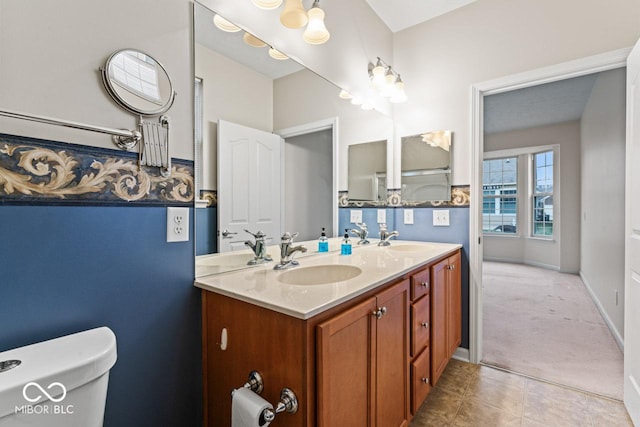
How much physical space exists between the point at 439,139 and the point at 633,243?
4.06ft

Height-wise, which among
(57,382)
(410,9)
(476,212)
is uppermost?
(410,9)

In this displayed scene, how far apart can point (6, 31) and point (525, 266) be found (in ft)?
22.4

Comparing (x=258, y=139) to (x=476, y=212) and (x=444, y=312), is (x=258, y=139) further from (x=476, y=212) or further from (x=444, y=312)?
(x=476, y=212)

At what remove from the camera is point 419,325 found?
1.47 metres

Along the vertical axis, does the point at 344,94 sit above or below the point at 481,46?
below

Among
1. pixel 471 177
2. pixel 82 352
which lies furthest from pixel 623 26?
pixel 82 352

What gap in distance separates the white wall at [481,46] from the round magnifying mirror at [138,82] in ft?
6.30

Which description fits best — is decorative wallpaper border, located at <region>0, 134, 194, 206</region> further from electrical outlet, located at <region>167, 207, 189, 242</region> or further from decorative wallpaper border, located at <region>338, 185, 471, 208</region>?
decorative wallpaper border, located at <region>338, 185, 471, 208</region>

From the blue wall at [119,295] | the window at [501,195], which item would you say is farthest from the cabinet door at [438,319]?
the window at [501,195]

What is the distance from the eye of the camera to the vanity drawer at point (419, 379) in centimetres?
140

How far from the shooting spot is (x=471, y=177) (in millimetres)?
2166

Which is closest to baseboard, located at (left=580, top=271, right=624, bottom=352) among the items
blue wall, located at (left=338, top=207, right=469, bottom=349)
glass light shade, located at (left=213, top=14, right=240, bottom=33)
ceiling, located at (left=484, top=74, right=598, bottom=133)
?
blue wall, located at (left=338, top=207, right=469, bottom=349)

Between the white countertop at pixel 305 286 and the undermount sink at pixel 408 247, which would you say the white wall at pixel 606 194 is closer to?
the undermount sink at pixel 408 247

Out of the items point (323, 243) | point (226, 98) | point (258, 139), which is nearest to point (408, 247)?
point (323, 243)
